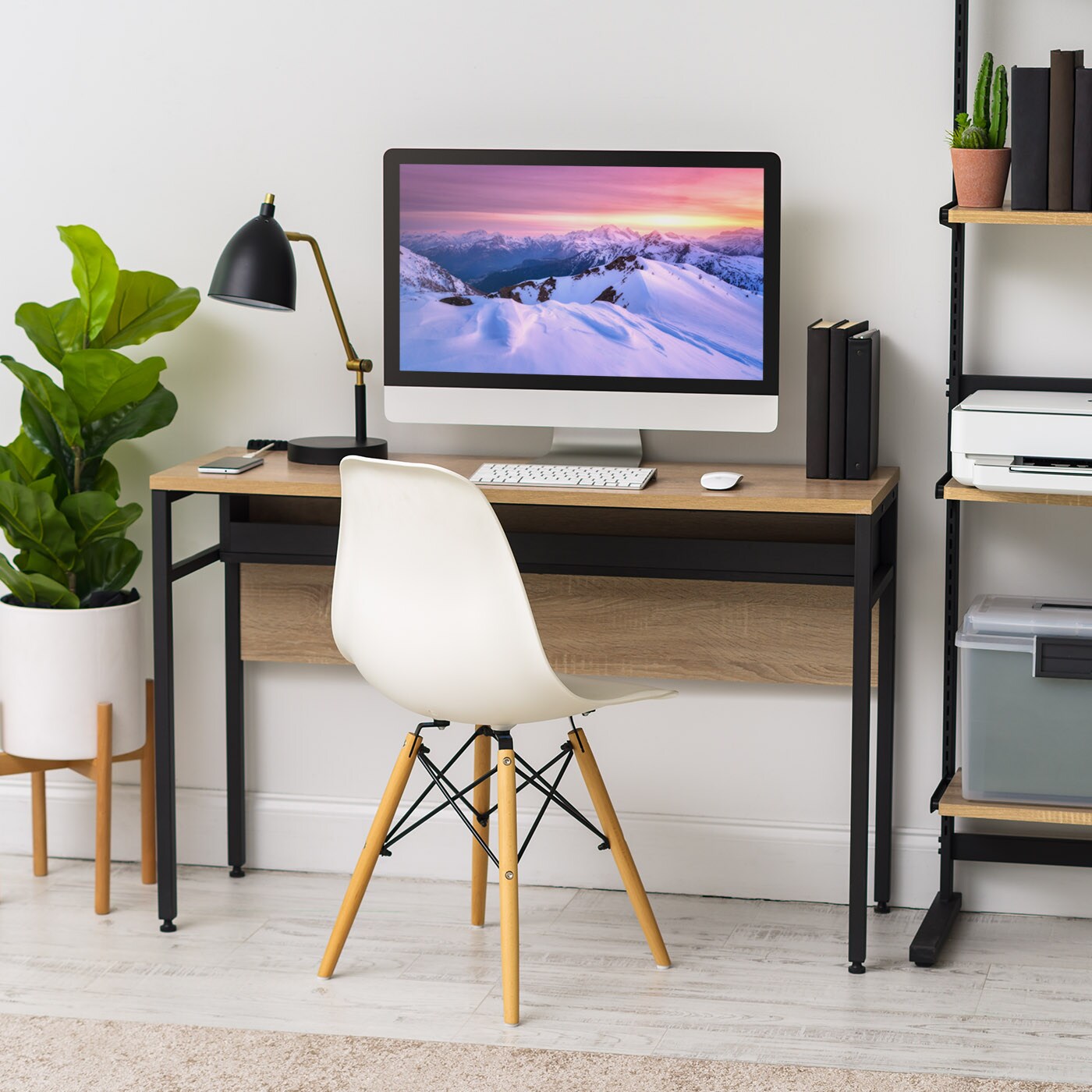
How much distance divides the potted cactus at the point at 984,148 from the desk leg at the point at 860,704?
0.57m

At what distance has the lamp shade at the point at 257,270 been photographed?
9.25ft

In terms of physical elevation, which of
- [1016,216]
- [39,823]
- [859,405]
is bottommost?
[39,823]

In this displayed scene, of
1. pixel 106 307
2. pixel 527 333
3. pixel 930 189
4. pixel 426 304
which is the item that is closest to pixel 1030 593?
pixel 930 189

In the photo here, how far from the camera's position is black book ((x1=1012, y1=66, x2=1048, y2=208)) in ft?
8.43

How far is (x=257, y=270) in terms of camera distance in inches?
111

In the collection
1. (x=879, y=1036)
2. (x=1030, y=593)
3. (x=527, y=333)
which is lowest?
(x=879, y=1036)

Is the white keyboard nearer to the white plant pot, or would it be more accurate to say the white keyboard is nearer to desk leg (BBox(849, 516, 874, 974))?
desk leg (BBox(849, 516, 874, 974))

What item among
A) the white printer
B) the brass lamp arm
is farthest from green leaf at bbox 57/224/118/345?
the white printer

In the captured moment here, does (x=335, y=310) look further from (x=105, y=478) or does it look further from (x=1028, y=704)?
(x=1028, y=704)

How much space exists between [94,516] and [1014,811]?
1743mm

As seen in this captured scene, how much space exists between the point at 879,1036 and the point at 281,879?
129cm

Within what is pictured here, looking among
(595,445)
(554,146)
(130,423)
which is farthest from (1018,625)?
(130,423)

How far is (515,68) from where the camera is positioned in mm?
3033

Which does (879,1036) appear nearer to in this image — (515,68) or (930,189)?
(930,189)
